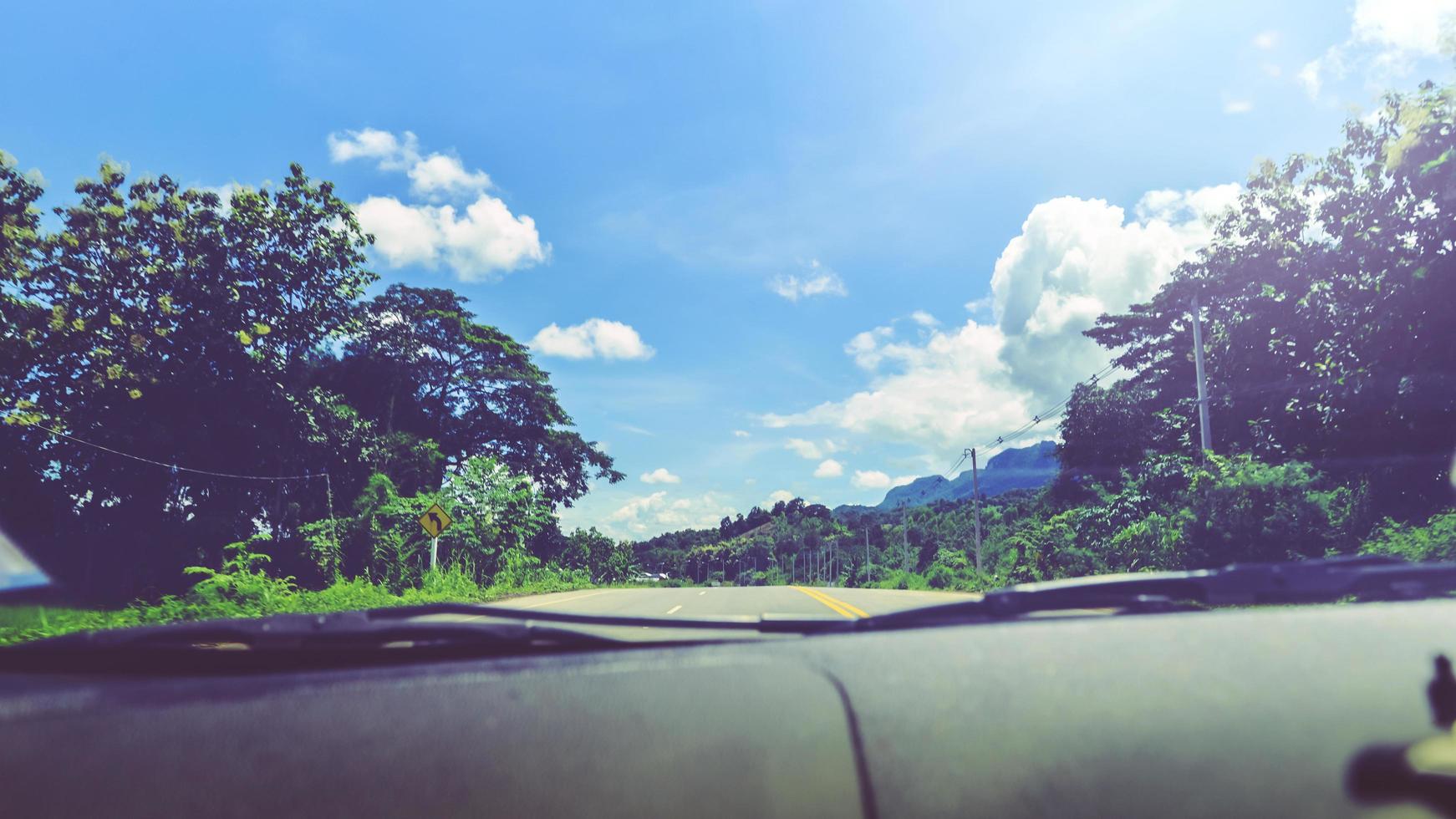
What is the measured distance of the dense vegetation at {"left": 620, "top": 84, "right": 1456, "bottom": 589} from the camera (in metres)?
12.5

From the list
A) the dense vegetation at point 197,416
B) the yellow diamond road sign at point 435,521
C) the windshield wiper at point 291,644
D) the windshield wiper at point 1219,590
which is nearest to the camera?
the windshield wiper at point 291,644

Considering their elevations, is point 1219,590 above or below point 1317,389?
below

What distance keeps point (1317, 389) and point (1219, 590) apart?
1648 centimetres

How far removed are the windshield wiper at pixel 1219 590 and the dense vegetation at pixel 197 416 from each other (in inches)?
799

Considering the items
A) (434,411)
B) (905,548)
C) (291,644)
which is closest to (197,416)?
(434,411)

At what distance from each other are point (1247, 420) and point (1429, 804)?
24031 millimetres

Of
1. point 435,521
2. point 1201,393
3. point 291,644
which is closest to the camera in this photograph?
point 291,644

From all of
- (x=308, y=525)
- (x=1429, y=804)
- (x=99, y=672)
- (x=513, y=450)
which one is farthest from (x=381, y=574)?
(x=1429, y=804)

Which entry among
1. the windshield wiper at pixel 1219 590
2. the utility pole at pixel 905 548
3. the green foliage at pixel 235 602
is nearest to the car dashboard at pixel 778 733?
the windshield wiper at pixel 1219 590

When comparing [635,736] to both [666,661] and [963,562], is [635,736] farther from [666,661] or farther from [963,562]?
[963,562]

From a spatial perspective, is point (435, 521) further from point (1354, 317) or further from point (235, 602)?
point (1354, 317)

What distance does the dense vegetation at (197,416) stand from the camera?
23.0 m

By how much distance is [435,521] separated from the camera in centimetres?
1880

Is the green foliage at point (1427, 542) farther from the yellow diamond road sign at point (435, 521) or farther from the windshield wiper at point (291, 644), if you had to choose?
the yellow diamond road sign at point (435, 521)
